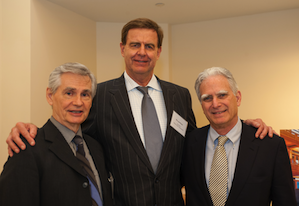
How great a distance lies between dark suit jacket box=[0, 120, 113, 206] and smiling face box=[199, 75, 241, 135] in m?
1.02

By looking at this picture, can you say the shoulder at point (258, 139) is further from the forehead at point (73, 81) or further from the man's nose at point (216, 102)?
Result: the forehead at point (73, 81)

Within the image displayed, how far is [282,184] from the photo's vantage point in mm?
1662

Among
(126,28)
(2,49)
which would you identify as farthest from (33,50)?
(126,28)

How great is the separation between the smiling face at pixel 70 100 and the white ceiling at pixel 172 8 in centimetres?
304

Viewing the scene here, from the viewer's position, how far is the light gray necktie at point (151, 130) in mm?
1918

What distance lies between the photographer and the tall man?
5.46 feet

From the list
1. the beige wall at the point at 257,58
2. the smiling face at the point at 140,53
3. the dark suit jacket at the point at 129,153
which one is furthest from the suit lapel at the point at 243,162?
the beige wall at the point at 257,58

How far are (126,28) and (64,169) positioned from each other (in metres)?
1.34

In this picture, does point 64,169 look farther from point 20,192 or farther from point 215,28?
point 215,28

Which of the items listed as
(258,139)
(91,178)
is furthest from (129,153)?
(258,139)

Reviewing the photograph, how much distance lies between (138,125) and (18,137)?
35.8 inches

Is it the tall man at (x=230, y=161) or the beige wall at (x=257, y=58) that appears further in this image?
the beige wall at (x=257, y=58)

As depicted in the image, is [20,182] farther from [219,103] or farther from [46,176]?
[219,103]

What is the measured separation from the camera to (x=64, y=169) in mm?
1448
